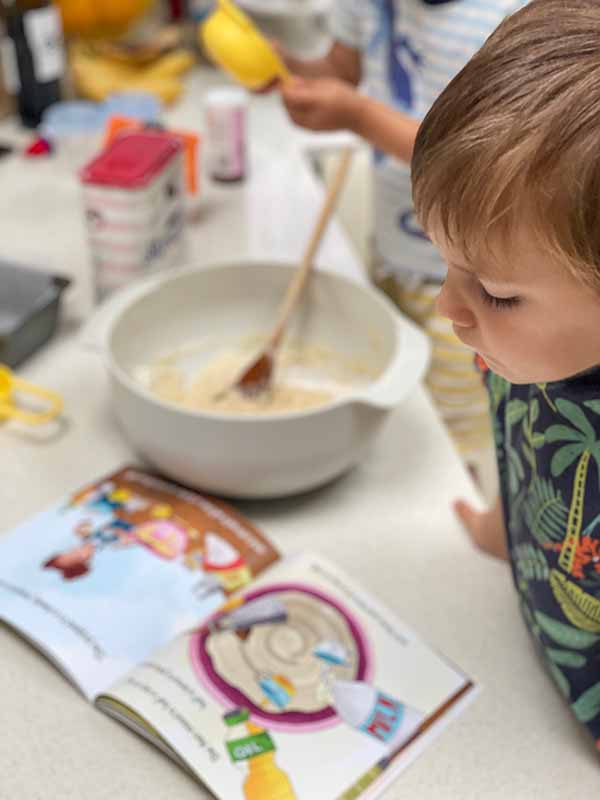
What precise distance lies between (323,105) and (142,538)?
465mm

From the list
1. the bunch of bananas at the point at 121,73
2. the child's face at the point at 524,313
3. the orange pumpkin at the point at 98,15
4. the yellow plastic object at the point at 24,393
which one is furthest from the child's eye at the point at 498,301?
the orange pumpkin at the point at 98,15

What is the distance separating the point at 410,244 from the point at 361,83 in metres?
0.32

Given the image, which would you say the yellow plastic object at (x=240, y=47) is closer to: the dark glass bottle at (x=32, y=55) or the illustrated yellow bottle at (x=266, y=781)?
the dark glass bottle at (x=32, y=55)

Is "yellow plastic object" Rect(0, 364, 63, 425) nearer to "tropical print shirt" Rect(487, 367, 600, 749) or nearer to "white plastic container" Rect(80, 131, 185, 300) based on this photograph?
"white plastic container" Rect(80, 131, 185, 300)

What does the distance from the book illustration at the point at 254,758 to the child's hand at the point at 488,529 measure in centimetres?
27

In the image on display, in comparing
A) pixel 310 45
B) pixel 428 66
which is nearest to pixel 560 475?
pixel 428 66

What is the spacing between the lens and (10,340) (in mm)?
1006

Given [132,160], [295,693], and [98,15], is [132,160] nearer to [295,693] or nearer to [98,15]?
[295,693]

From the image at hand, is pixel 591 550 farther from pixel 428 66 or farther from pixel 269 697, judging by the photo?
pixel 428 66

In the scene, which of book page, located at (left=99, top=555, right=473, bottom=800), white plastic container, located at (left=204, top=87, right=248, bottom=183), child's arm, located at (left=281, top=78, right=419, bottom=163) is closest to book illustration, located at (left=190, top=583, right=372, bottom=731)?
book page, located at (left=99, top=555, right=473, bottom=800)

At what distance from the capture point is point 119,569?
0.79m

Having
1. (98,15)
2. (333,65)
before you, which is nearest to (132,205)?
(333,65)

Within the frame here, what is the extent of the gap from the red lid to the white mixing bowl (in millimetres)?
129

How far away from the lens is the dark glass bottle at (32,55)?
1.49m
